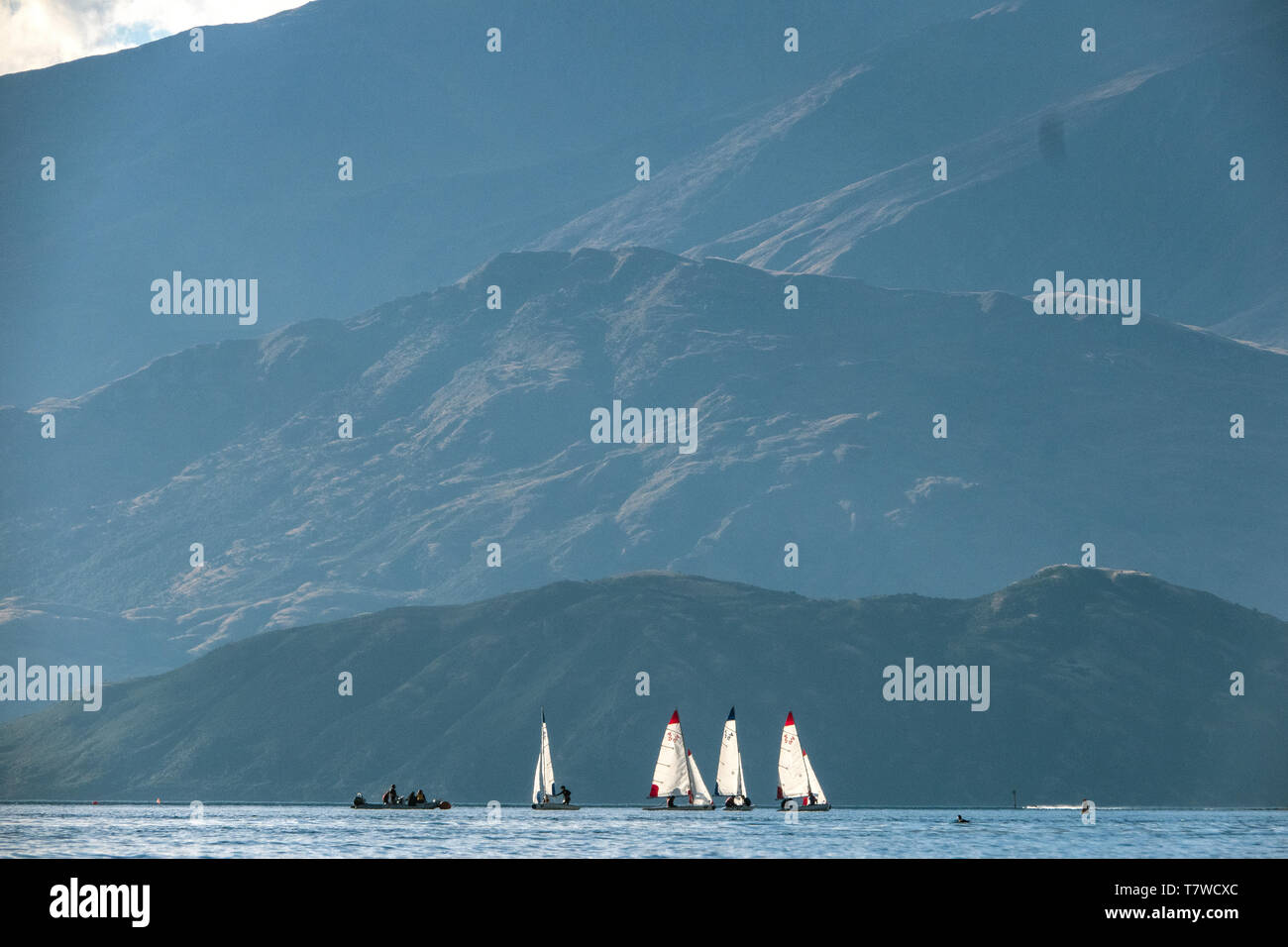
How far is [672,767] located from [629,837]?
62064 millimetres

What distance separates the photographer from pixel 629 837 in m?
133

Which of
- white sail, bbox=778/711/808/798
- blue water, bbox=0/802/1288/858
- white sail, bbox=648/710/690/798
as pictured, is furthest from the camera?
white sail, bbox=778/711/808/798

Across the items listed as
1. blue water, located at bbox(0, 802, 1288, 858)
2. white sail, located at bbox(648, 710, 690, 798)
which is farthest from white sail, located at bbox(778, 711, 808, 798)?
white sail, located at bbox(648, 710, 690, 798)

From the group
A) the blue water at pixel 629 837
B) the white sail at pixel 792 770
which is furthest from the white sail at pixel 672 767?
the white sail at pixel 792 770

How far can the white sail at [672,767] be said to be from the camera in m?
194

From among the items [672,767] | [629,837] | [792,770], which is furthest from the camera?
[792,770]

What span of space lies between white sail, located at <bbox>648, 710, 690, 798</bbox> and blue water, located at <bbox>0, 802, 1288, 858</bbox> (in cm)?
338

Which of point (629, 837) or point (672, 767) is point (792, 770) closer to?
point (672, 767)

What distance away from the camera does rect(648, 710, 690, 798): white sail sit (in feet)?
636

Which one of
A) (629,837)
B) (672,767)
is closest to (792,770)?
(672,767)

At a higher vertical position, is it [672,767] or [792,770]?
[672,767]

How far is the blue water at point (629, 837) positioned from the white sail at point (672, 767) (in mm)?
3384

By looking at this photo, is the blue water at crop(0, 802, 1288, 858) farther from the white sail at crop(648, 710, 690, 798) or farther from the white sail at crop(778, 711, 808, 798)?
the white sail at crop(648, 710, 690, 798)
